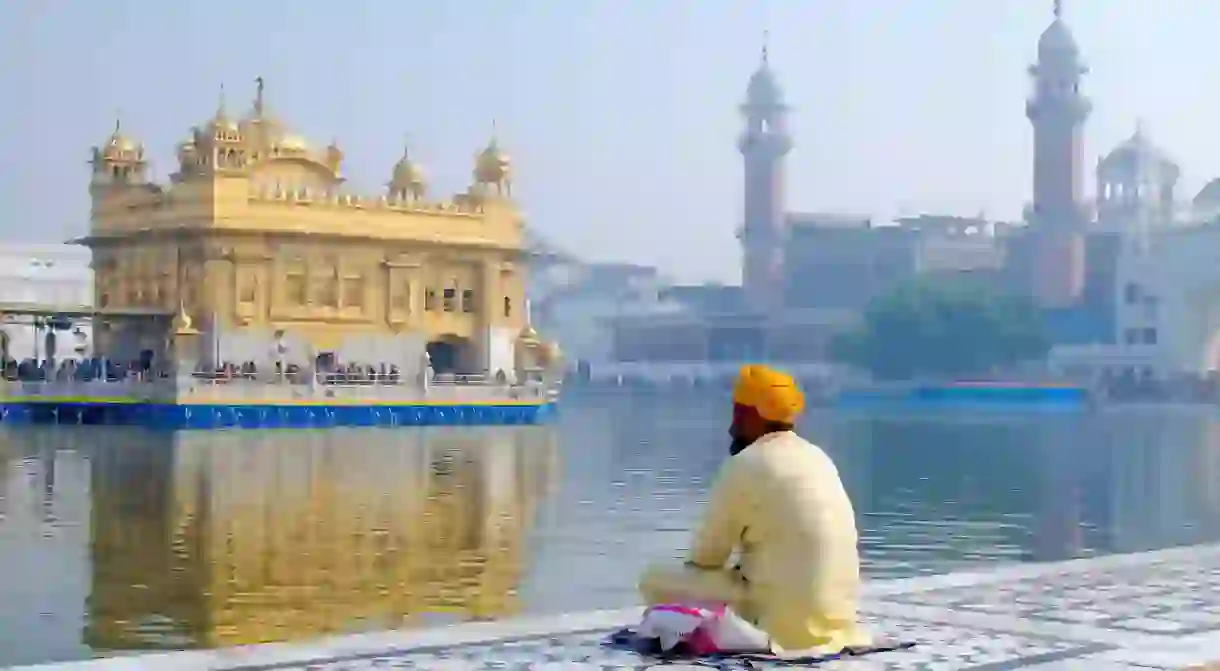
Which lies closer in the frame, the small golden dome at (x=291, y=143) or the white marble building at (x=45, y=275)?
the small golden dome at (x=291, y=143)

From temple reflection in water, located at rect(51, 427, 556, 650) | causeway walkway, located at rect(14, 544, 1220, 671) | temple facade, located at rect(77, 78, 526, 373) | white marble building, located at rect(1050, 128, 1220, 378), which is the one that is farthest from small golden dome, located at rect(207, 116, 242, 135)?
white marble building, located at rect(1050, 128, 1220, 378)

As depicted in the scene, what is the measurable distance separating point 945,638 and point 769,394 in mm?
1162

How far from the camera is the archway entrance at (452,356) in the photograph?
37125 millimetres

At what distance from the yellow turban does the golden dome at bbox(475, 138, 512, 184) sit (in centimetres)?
3243

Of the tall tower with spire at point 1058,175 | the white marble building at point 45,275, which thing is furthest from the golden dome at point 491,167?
the tall tower with spire at point 1058,175

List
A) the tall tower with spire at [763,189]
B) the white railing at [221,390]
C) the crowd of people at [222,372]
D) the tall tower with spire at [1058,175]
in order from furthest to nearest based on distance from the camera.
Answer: the tall tower with spire at [763,189] < the tall tower with spire at [1058,175] < the crowd of people at [222,372] < the white railing at [221,390]

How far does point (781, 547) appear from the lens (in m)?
4.99

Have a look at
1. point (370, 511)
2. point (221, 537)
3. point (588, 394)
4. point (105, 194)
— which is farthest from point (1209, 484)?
point (588, 394)

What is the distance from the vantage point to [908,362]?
198 feet

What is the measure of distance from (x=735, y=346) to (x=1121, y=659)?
72.9 m

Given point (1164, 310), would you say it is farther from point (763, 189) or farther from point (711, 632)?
point (711, 632)

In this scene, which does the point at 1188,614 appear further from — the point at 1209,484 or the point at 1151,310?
the point at 1151,310

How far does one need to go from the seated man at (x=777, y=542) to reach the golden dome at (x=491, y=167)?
32.5 meters

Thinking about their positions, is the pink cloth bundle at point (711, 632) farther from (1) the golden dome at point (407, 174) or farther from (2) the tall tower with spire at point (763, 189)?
(2) the tall tower with spire at point (763, 189)
